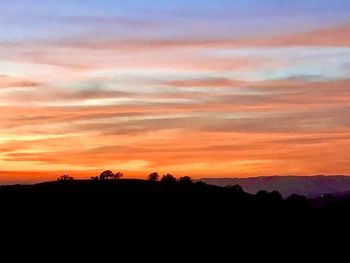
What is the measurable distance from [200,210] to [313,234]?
43.6 feet

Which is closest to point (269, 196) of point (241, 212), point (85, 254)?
point (241, 212)

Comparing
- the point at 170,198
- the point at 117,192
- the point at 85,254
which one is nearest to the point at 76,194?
the point at 117,192

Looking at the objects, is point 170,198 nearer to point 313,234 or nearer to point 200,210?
point 200,210

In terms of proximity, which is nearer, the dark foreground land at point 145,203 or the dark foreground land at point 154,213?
the dark foreground land at point 154,213

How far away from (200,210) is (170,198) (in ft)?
14.0

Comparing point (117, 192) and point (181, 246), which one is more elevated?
point (117, 192)

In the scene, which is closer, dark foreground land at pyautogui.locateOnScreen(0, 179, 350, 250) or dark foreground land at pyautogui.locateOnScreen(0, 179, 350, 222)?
dark foreground land at pyautogui.locateOnScreen(0, 179, 350, 250)

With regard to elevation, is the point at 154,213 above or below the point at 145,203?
below

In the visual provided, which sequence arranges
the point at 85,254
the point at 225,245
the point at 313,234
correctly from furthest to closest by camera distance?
the point at 313,234 → the point at 225,245 → the point at 85,254

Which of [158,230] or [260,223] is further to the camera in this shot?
[260,223]

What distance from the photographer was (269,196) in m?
100

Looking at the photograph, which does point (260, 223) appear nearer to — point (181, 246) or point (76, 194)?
point (181, 246)

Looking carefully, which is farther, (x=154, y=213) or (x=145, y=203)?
(x=145, y=203)

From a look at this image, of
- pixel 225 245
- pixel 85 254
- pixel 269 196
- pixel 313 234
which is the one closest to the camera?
pixel 85 254
